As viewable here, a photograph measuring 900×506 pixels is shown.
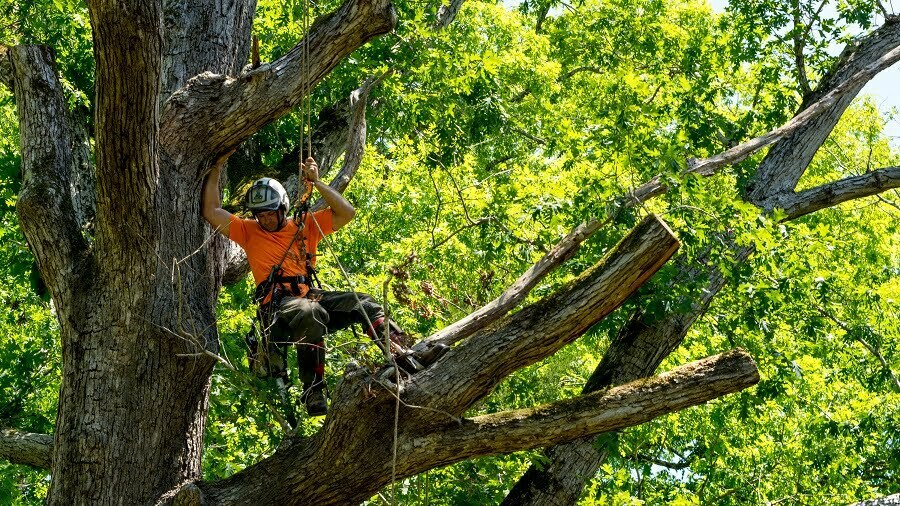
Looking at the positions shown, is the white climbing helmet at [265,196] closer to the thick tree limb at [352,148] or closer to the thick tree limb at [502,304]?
the thick tree limb at [352,148]

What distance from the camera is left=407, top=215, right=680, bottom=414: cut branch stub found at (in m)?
4.95

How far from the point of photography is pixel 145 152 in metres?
5.32

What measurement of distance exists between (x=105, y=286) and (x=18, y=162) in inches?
91.7

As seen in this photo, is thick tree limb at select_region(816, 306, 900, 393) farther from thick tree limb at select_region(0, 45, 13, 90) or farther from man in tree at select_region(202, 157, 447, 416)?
thick tree limb at select_region(0, 45, 13, 90)

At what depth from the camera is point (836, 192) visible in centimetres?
858

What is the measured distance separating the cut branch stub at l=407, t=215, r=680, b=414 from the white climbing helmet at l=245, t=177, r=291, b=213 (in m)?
1.69

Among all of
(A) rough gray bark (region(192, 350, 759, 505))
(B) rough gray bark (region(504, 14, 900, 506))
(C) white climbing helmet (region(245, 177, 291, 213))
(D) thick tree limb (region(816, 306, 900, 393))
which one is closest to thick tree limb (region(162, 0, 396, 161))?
(C) white climbing helmet (region(245, 177, 291, 213))

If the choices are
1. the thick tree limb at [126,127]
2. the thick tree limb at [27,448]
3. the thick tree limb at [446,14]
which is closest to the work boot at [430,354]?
the thick tree limb at [126,127]

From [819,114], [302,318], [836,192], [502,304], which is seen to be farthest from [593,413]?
[819,114]

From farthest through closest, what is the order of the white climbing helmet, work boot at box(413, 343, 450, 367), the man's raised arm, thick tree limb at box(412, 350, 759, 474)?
the white climbing helmet < the man's raised arm < work boot at box(413, 343, 450, 367) < thick tree limb at box(412, 350, 759, 474)

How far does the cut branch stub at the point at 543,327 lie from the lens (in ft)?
16.3

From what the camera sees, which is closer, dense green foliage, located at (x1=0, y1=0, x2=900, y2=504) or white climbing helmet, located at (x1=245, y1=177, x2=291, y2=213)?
white climbing helmet, located at (x1=245, y1=177, x2=291, y2=213)

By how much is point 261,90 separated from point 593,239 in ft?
10.3

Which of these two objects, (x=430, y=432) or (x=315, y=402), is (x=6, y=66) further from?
(x=430, y=432)
